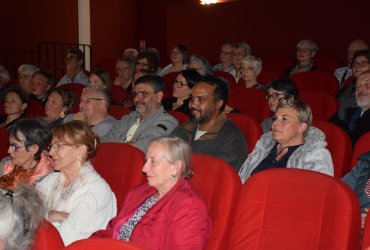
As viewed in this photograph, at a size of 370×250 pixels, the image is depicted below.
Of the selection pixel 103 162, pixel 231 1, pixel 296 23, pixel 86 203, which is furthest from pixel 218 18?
pixel 86 203

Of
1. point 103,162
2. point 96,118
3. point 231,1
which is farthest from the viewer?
point 231,1

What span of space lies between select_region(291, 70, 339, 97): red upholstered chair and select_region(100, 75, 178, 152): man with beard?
6.26 ft

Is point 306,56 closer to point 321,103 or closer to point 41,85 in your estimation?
point 321,103

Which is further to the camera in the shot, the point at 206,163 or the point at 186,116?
the point at 186,116

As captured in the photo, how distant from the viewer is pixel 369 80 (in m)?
3.91

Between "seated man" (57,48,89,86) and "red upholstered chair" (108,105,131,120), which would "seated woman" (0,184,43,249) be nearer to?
"red upholstered chair" (108,105,131,120)

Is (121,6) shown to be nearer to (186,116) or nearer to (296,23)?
(296,23)

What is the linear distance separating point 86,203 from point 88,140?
1.21 feet

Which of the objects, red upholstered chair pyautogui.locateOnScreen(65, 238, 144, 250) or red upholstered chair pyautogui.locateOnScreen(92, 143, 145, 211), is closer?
red upholstered chair pyautogui.locateOnScreen(65, 238, 144, 250)

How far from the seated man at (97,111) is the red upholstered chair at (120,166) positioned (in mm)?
1055

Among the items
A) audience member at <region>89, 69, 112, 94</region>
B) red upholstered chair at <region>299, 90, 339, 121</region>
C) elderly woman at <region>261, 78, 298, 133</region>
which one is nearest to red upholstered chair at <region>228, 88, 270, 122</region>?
red upholstered chair at <region>299, 90, 339, 121</region>

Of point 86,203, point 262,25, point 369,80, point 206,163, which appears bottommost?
point 86,203

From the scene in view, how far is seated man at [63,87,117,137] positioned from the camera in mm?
4203

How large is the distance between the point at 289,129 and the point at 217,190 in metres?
0.78
